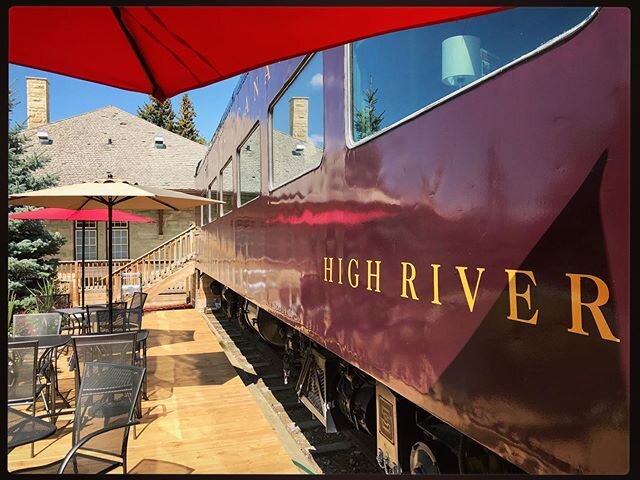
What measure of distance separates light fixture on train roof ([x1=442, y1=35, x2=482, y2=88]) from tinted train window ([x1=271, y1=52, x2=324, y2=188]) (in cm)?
118

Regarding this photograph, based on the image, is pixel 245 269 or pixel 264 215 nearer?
pixel 264 215

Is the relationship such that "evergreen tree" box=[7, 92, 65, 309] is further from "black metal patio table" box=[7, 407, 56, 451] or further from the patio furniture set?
"black metal patio table" box=[7, 407, 56, 451]

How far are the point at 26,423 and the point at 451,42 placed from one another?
109 inches

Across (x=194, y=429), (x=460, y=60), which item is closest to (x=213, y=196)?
(x=194, y=429)

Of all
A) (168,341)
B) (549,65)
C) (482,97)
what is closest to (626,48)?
(549,65)

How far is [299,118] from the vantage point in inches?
127

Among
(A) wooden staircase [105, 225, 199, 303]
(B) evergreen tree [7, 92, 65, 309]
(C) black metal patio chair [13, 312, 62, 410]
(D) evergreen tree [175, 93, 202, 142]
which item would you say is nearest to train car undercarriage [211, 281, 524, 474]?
(C) black metal patio chair [13, 312, 62, 410]

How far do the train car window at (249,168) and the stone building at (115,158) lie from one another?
10.7 metres

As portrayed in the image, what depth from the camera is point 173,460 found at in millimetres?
3406

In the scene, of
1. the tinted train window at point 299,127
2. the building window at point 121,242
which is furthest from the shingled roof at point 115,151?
the tinted train window at point 299,127

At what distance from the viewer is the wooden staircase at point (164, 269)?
12.0m

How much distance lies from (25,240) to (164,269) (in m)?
3.17

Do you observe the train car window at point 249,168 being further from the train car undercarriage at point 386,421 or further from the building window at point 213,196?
the building window at point 213,196

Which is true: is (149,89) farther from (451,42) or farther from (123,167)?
(123,167)
